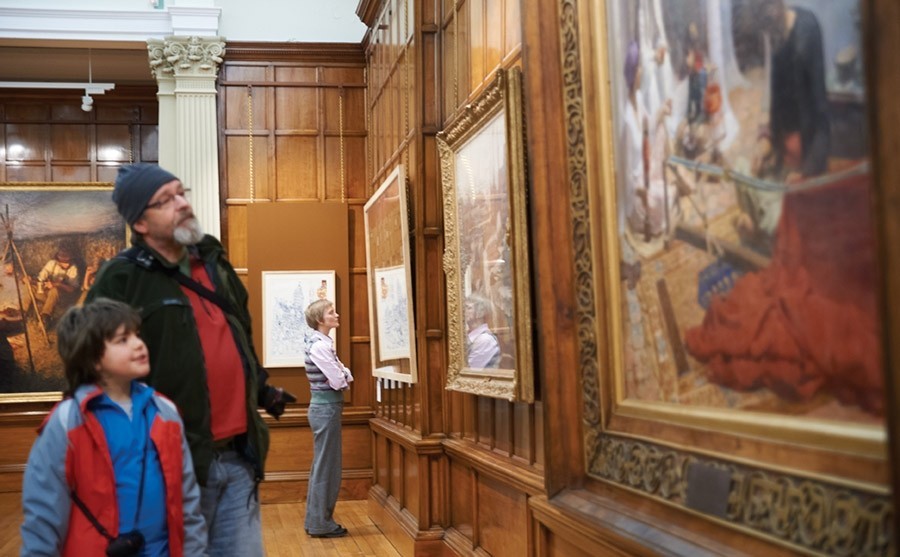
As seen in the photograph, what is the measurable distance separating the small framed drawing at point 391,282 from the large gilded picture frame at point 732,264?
170 inches

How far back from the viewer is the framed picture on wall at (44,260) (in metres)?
13.0

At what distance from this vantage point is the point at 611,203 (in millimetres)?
3207

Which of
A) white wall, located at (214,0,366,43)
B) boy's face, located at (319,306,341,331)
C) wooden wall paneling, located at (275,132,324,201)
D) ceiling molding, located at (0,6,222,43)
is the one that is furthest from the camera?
ceiling molding, located at (0,6,222,43)

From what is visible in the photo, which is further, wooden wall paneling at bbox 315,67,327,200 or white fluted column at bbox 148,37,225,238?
wooden wall paneling at bbox 315,67,327,200

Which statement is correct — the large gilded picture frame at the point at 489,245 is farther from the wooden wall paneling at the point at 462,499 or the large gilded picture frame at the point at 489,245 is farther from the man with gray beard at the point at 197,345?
the man with gray beard at the point at 197,345

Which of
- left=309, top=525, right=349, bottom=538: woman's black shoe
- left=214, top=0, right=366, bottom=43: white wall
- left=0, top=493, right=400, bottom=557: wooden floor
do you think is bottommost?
left=0, top=493, right=400, bottom=557: wooden floor

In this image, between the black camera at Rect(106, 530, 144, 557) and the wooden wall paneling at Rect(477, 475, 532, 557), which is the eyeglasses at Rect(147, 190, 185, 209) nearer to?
the black camera at Rect(106, 530, 144, 557)

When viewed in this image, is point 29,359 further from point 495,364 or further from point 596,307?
point 596,307

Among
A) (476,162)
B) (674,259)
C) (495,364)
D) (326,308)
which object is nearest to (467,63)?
(476,162)

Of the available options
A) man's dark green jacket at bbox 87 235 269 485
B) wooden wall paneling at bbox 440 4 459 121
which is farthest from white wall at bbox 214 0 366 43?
man's dark green jacket at bbox 87 235 269 485

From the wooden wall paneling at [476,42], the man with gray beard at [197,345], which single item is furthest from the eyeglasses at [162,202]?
the wooden wall paneling at [476,42]

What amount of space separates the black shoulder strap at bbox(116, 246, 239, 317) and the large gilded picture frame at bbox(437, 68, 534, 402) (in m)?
1.55

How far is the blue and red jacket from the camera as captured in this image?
3186 mm

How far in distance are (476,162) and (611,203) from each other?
2.74 m
